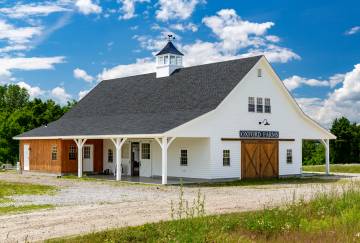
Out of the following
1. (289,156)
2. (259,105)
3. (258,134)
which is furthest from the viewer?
(289,156)

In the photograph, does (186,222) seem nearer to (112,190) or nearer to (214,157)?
(112,190)

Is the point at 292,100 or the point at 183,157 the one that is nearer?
the point at 183,157

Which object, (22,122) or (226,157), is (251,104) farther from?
(22,122)

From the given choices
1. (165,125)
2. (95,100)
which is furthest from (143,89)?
(165,125)

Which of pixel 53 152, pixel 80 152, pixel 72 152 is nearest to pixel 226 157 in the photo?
pixel 80 152

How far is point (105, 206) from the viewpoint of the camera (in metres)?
17.3

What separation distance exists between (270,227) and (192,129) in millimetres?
16231

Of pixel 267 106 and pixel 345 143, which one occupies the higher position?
pixel 267 106

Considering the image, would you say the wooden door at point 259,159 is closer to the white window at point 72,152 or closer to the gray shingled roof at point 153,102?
the gray shingled roof at point 153,102

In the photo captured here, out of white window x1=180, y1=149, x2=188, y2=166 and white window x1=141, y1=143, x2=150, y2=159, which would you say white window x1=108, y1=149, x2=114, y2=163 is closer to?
white window x1=141, y1=143, x2=150, y2=159

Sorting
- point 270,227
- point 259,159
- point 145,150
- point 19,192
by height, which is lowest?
point 19,192

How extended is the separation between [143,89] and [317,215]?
25297mm

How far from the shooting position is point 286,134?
32.8 m

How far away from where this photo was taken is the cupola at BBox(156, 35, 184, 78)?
1420 inches
